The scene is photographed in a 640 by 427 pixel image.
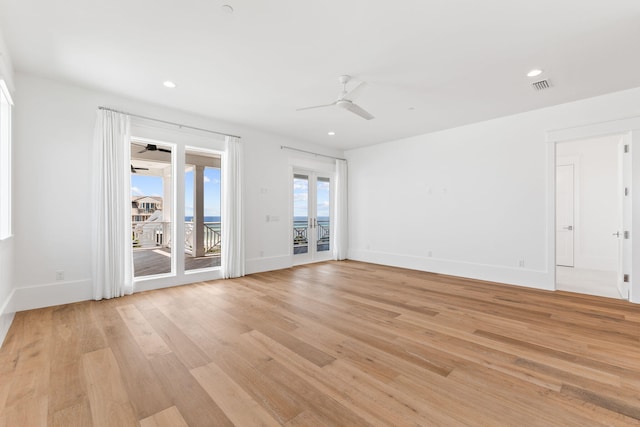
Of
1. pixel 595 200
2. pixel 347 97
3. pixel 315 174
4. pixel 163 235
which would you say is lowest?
pixel 163 235

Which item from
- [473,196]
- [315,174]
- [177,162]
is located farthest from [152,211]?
[473,196]

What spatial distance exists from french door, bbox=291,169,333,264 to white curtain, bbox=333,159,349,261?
8.1 inches

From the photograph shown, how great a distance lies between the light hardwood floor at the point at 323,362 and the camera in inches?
68.5

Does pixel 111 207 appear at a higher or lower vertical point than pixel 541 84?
lower

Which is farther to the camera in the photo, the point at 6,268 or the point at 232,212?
the point at 232,212

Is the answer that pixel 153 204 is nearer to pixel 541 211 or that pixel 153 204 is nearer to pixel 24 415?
pixel 24 415

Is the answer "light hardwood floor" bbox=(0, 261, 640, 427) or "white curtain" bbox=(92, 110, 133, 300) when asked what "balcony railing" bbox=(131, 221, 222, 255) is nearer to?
"white curtain" bbox=(92, 110, 133, 300)

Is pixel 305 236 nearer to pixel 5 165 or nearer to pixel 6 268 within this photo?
pixel 6 268

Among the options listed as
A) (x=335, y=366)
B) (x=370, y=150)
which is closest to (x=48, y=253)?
(x=335, y=366)

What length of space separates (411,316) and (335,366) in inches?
59.3

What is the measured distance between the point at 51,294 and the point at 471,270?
6823 millimetres

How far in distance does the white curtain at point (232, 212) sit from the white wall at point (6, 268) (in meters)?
2.74

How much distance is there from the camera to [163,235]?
337 inches

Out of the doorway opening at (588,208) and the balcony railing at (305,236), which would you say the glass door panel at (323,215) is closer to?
the balcony railing at (305,236)
